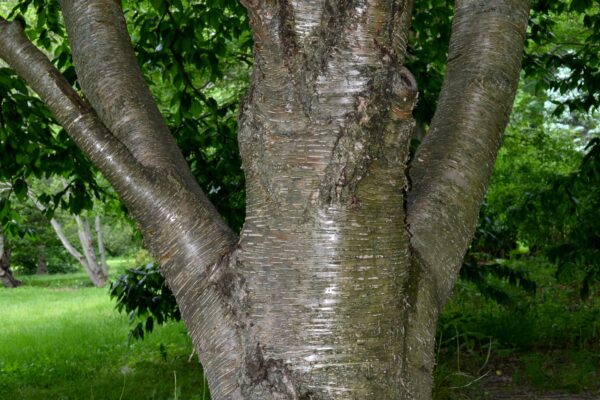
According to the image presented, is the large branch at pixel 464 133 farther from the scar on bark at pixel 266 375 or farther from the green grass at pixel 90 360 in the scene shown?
the green grass at pixel 90 360

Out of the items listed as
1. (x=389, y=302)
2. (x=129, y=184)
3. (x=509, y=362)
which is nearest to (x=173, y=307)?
(x=509, y=362)

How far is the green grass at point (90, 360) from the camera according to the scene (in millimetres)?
6762

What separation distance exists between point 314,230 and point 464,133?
704mm

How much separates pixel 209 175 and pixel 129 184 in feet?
12.1

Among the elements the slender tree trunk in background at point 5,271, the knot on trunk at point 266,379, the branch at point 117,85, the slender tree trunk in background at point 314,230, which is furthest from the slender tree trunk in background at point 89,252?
the knot on trunk at point 266,379

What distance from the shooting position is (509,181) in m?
10.0

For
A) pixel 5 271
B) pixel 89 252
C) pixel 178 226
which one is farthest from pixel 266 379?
pixel 5 271

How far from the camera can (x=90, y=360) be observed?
915 cm

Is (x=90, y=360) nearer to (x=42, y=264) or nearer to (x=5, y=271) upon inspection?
(x=5, y=271)

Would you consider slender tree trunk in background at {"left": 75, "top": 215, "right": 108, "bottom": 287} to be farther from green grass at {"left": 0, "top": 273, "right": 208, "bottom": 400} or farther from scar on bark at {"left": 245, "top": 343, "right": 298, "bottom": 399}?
scar on bark at {"left": 245, "top": 343, "right": 298, "bottom": 399}

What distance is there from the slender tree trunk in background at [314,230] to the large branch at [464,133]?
0.5 inches

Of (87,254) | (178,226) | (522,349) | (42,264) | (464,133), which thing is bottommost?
(42,264)

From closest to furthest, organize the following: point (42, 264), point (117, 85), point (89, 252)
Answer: point (117, 85)
point (89, 252)
point (42, 264)

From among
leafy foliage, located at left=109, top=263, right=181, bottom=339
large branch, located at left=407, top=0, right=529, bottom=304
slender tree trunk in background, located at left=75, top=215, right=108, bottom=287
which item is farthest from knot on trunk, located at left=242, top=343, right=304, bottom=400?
slender tree trunk in background, located at left=75, top=215, right=108, bottom=287
